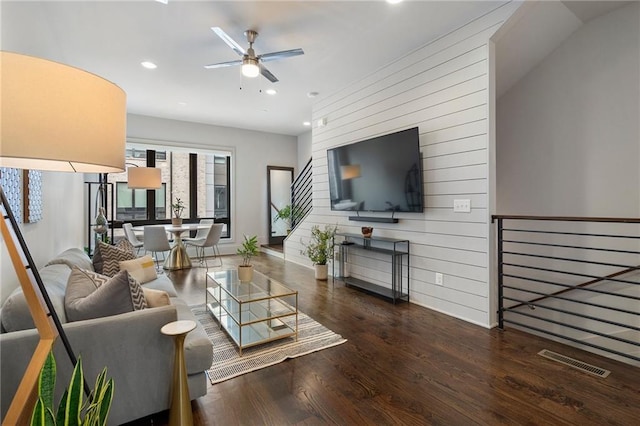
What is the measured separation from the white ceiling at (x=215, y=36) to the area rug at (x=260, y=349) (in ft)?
8.52

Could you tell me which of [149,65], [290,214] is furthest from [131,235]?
[290,214]

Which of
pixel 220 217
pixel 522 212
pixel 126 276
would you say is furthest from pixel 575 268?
pixel 220 217

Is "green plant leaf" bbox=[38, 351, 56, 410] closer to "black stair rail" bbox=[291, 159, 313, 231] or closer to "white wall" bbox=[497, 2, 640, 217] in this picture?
"white wall" bbox=[497, 2, 640, 217]

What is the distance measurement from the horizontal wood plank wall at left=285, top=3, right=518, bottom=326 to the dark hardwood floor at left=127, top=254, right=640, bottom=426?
0.60 m

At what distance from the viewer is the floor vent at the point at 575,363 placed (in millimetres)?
2168

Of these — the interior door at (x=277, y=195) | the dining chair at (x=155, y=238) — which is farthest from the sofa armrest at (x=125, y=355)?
the interior door at (x=277, y=195)

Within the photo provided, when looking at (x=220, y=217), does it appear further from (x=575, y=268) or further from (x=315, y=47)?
(x=575, y=268)

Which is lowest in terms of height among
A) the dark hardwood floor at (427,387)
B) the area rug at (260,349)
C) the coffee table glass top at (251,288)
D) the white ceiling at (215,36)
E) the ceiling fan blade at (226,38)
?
the dark hardwood floor at (427,387)

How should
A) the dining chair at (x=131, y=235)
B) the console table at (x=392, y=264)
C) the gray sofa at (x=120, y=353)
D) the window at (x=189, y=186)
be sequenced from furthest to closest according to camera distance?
1. the window at (x=189, y=186)
2. the dining chair at (x=131, y=235)
3. the console table at (x=392, y=264)
4. the gray sofa at (x=120, y=353)

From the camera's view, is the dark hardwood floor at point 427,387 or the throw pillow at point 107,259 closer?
the dark hardwood floor at point 427,387

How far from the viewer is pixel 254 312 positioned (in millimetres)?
2814

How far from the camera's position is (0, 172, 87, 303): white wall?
Answer: 2086 millimetres

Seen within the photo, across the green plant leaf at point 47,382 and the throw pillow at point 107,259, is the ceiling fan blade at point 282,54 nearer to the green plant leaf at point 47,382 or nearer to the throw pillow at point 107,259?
the throw pillow at point 107,259

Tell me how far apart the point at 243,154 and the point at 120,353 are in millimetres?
6318
